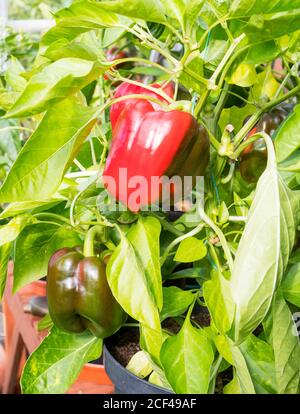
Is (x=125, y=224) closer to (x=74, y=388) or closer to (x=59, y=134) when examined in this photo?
(x=59, y=134)

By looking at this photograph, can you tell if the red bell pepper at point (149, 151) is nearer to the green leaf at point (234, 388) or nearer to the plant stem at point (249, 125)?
the plant stem at point (249, 125)

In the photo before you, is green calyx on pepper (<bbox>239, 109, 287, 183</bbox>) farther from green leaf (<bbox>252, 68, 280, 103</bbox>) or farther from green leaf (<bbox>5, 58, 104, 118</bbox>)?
green leaf (<bbox>5, 58, 104, 118</bbox>)

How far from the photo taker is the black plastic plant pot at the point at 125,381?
58 centimetres

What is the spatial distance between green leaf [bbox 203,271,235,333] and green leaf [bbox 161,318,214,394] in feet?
0.25

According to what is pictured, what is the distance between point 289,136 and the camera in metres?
0.54

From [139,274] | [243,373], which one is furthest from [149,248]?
[243,373]

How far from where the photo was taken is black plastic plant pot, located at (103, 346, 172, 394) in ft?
1.89

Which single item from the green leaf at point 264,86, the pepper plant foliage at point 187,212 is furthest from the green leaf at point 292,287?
the green leaf at point 264,86

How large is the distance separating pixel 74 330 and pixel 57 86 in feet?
1.07

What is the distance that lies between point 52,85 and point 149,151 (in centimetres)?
12

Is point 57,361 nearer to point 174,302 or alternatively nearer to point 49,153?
point 174,302

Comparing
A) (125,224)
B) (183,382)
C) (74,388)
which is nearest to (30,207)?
(125,224)

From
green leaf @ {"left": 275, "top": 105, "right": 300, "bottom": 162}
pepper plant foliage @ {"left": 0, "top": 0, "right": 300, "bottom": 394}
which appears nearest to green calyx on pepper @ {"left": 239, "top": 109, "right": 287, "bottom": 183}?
pepper plant foliage @ {"left": 0, "top": 0, "right": 300, "bottom": 394}

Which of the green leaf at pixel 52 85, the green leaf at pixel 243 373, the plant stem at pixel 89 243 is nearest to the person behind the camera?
the green leaf at pixel 52 85
